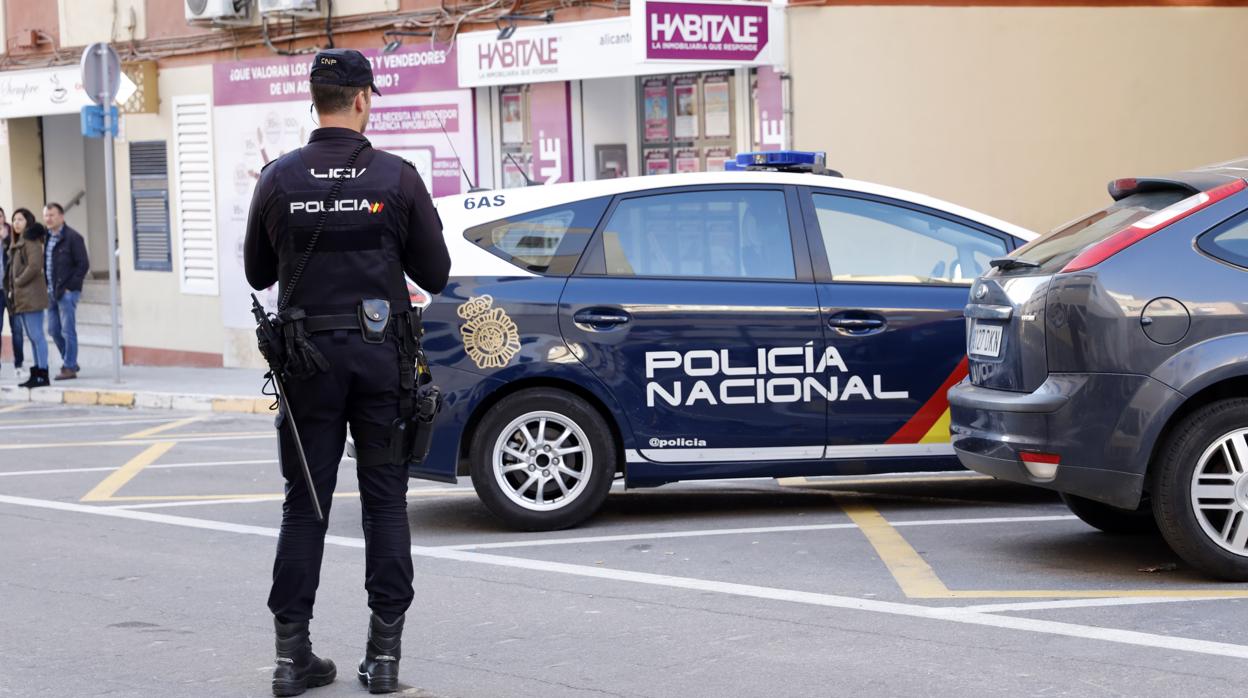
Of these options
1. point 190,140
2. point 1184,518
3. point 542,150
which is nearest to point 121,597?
point 1184,518

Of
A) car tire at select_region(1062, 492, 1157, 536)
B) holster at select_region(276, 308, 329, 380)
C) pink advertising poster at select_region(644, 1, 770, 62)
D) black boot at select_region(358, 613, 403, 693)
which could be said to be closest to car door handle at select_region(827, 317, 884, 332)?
car tire at select_region(1062, 492, 1157, 536)

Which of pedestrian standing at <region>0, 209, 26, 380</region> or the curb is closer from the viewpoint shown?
the curb

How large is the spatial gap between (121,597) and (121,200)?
623 inches

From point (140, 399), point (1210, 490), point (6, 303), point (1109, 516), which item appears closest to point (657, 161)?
point (140, 399)

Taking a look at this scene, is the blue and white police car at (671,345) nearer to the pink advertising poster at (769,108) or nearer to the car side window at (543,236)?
the car side window at (543,236)

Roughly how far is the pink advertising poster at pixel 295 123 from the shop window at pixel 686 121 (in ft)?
7.17

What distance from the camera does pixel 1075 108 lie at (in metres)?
15.2

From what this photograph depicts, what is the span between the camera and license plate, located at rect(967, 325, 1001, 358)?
23.3 ft

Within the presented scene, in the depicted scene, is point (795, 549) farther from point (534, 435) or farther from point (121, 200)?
point (121, 200)

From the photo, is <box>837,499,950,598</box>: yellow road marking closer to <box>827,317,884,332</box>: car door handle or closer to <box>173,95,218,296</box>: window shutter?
<box>827,317,884,332</box>: car door handle

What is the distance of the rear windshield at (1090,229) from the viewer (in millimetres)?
6949

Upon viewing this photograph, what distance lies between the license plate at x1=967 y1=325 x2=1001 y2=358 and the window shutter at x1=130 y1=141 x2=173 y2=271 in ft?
51.0

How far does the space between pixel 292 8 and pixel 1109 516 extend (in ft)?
43.7

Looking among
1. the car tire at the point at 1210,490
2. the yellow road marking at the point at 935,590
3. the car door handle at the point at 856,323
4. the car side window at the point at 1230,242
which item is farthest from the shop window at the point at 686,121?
the car tire at the point at 1210,490
